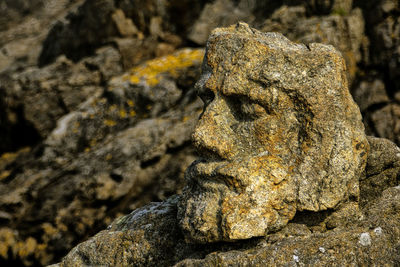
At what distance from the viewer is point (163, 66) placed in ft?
49.8

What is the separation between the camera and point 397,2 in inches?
510

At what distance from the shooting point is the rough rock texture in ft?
15.7

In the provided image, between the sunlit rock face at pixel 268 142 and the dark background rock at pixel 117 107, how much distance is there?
6620mm

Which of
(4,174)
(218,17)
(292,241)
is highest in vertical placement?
(218,17)

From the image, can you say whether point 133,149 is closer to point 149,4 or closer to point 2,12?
point 149,4

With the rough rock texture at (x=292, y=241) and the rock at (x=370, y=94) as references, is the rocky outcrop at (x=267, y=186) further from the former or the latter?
the rock at (x=370, y=94)

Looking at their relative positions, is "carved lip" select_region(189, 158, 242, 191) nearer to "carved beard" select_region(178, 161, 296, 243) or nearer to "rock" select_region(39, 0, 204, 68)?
"carved beard" select_region(178, 161, 296, 243)

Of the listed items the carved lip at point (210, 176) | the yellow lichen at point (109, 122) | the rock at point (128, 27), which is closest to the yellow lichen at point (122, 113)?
the yellow lichen at point (109, 122)

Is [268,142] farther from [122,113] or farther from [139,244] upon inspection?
[122,113]

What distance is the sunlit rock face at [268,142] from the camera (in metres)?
5.33

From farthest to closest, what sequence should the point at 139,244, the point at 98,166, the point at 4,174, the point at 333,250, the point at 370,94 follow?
the point at 4,174, the point at 370,94, the point at 98,166, the point at 139,244, the point at 333,250

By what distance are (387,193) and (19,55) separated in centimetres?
1950

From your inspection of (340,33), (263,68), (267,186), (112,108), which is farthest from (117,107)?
(267,186)

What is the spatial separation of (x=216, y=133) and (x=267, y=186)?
114 centimetres
